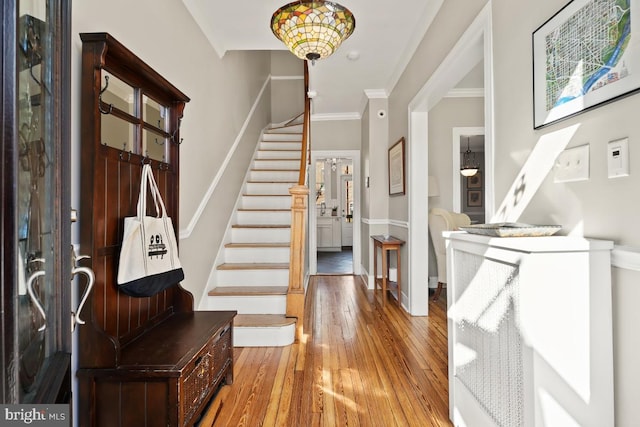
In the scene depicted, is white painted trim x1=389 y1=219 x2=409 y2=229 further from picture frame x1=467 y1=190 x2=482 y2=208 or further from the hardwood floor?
picture frame x1=467 y1=190 x2=482 y2=208

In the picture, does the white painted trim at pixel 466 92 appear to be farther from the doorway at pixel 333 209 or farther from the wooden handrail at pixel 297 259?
the doorway at pixel 333 209

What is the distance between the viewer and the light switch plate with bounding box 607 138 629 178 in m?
0.98

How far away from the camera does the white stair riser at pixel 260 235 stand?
368 cm

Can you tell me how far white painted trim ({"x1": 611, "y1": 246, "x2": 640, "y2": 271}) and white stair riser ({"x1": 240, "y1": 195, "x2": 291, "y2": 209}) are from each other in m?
3.45

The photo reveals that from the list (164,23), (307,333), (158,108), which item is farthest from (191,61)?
(307,333)

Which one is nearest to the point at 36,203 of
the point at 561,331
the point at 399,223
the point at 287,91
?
the point at 561,331

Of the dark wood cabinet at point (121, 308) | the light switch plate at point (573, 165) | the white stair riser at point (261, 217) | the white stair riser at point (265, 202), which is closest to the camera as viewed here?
the light switch plate at point (573, 165)

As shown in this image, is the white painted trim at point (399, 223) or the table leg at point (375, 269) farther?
the table leg at point (375, 269)

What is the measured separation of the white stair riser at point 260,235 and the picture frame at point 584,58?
2.72 meters

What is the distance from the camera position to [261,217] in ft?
13.0

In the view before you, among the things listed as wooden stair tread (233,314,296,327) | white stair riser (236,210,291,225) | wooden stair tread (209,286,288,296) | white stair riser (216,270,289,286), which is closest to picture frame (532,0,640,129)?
wooden stair tread (233,314,296,327)

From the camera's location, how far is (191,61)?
8.51 feet

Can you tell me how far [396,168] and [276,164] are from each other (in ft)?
6.12

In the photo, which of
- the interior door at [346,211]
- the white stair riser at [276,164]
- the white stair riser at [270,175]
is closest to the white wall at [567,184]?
the white stair riser at [270,175]
